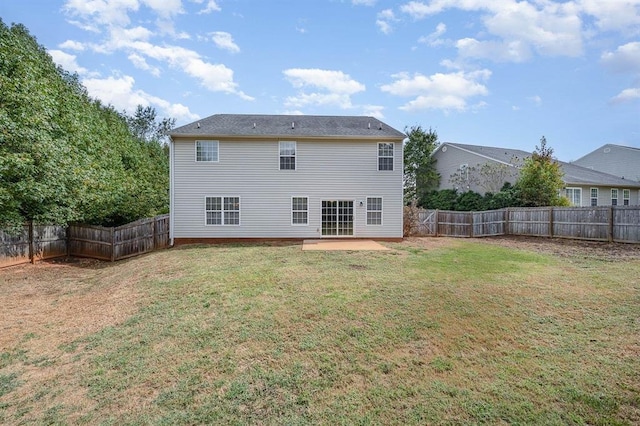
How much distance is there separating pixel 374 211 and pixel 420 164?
16374 mm

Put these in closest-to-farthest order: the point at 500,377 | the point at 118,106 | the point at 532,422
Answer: the point at 532,422 → the point at 500,377 → the point at 118,106

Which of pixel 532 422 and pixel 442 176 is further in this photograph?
pixel 442 176

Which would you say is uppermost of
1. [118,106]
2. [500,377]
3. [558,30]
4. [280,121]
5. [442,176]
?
[118,106]

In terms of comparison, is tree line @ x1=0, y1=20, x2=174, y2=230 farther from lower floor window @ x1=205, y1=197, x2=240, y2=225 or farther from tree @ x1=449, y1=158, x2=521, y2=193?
tree @ x1=449, y1=158, x2=521, y2=193

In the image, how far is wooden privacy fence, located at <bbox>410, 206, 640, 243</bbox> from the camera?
521 inches

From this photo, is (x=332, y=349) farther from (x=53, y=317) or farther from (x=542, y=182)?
(x=542, y=182)

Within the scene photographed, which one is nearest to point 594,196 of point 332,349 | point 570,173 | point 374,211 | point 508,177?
point 570,173

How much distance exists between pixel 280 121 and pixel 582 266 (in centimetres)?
1402

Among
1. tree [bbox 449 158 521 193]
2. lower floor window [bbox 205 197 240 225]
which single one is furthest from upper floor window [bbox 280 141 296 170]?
tree [bbox 449 158 521 193]

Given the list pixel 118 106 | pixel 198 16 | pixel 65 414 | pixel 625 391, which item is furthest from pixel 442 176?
pixel 118 106

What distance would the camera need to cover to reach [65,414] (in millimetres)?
3783

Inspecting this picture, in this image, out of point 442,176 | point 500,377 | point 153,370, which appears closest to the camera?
point 500,377

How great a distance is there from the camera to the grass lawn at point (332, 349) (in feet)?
12.1

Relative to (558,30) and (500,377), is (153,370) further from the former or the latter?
(558,30)
